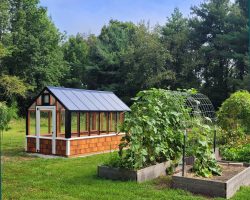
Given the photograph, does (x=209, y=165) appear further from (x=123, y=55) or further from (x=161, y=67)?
(x=123, y=55)

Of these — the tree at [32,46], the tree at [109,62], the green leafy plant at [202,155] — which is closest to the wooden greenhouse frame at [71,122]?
the green leafy plant at [202,155]

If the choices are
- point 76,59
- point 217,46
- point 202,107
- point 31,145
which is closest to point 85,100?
point 31,145

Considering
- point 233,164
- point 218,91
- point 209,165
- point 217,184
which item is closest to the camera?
point 217,184

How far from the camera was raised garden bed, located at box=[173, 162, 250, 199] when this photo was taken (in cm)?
575

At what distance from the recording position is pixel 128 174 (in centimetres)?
683

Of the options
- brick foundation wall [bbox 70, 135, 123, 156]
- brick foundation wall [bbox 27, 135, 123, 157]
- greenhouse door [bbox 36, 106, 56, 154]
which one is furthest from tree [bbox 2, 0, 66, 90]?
brick foundation wall [bbox 70, 135, 123, 156]

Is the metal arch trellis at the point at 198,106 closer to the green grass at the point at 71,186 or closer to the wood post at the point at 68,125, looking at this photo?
the green grass at the point at 71,186

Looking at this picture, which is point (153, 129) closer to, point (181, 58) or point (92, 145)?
point (92, 145)

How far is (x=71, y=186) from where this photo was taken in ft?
21.2

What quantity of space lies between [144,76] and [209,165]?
72.1 feet

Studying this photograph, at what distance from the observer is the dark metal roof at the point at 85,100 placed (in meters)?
11.4

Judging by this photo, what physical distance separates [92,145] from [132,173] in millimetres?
5072

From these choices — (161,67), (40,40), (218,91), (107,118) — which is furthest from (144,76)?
(107,118)

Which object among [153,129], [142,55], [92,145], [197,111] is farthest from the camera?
[142,55]
